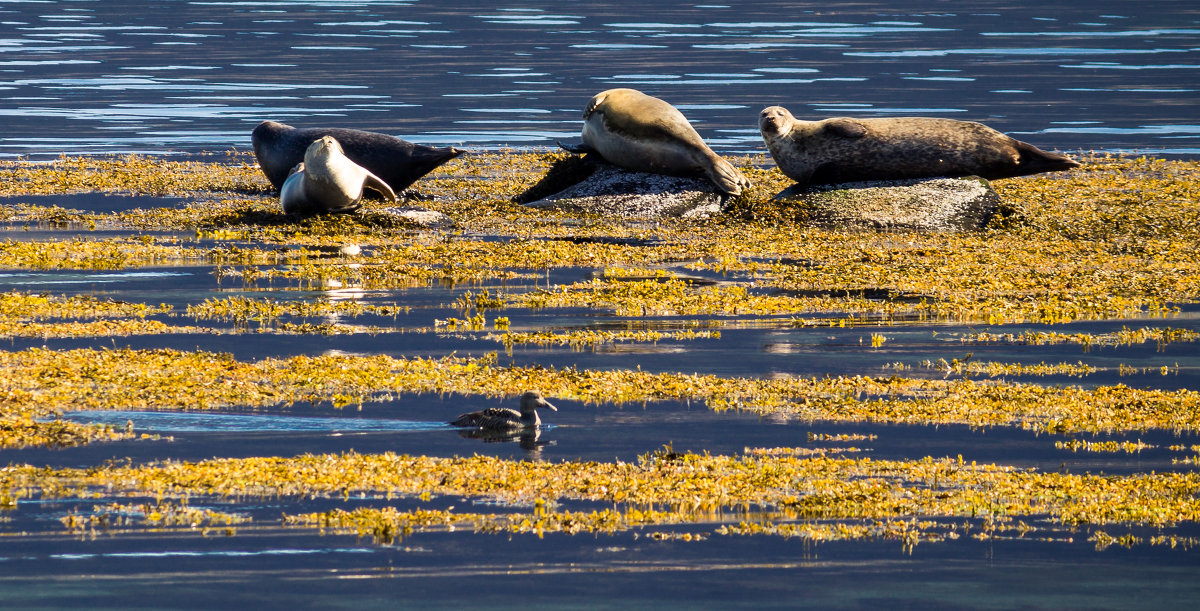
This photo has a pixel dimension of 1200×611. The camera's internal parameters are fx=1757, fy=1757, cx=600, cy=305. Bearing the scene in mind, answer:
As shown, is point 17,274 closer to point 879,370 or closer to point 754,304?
point 754,304

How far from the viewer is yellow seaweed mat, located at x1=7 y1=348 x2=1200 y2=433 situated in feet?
28.6

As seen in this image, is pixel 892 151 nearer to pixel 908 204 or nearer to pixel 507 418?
pixel 908 204

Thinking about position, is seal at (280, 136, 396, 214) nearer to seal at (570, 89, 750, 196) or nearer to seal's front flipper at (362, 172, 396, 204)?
seal's front flipper at (362, 172, 396, 204)

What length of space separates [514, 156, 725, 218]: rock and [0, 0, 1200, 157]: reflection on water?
563 centimetres

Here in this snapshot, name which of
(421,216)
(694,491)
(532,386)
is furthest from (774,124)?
(694,491)

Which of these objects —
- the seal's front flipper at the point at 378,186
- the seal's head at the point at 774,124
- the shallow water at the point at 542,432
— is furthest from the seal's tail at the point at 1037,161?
the seal's front flipper at the point at 378,186

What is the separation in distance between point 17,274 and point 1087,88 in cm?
2504

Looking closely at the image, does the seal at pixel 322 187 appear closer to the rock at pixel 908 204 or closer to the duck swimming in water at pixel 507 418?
the rock at pixel 908 204

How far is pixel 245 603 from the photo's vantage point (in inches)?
231

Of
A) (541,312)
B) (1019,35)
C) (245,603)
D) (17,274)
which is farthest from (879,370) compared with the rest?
(1019,35)

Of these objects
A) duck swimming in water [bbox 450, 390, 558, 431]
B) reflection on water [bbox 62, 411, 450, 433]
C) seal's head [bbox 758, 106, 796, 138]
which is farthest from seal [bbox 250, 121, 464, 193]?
duck swimming in water [bbox 450, 390, 558, 431]

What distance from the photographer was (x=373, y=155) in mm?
18828

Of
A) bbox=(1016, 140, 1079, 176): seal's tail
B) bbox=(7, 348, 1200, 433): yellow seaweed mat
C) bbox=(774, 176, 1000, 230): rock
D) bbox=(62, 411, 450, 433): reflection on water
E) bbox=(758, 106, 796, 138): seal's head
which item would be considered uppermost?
bbox=(758, 106, 796, 138): seal's head

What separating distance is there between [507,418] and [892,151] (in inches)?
400
